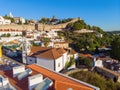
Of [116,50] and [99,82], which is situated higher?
[116,50]

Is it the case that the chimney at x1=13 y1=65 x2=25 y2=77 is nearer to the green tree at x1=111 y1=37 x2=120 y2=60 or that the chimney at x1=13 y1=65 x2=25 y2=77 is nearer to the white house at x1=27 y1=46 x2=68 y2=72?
the white house at x1=27 y1=46 x2=68 y2=72

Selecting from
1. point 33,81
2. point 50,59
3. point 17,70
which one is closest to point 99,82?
point 50,59

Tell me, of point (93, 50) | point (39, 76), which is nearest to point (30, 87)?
point (39, 76)

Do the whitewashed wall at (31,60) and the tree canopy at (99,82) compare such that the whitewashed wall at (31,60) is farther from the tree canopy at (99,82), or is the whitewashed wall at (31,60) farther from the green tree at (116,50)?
the green tree at (116,50)

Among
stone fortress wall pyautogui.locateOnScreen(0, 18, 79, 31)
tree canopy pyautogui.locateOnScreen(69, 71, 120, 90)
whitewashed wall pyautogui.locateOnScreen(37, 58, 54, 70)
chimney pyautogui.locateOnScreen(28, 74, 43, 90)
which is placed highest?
stone fortress wall pyautogui.locateOnScreen(0, 18, 79, 31)

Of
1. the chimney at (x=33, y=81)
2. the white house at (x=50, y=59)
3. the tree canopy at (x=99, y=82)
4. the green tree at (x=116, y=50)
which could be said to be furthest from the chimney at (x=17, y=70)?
the green tree at (x=116, y=50)

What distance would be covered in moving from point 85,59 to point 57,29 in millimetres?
36727

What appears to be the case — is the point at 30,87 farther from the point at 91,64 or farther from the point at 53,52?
the point at 91,64

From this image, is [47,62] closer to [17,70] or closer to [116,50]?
[17,70]

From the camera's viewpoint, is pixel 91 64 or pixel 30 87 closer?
pixel 30 87

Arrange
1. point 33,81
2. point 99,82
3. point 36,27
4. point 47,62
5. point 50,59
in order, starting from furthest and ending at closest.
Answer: point 36,27, point 47,62, point 50,59, point 99,82, point 33,81

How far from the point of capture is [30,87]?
9.23 meters

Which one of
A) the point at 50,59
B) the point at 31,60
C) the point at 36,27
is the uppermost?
the point at 36,27

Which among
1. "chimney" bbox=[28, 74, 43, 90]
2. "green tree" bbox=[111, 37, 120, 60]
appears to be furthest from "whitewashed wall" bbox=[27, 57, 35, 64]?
"green tree" bbox=[111, 37, 120, 60]
